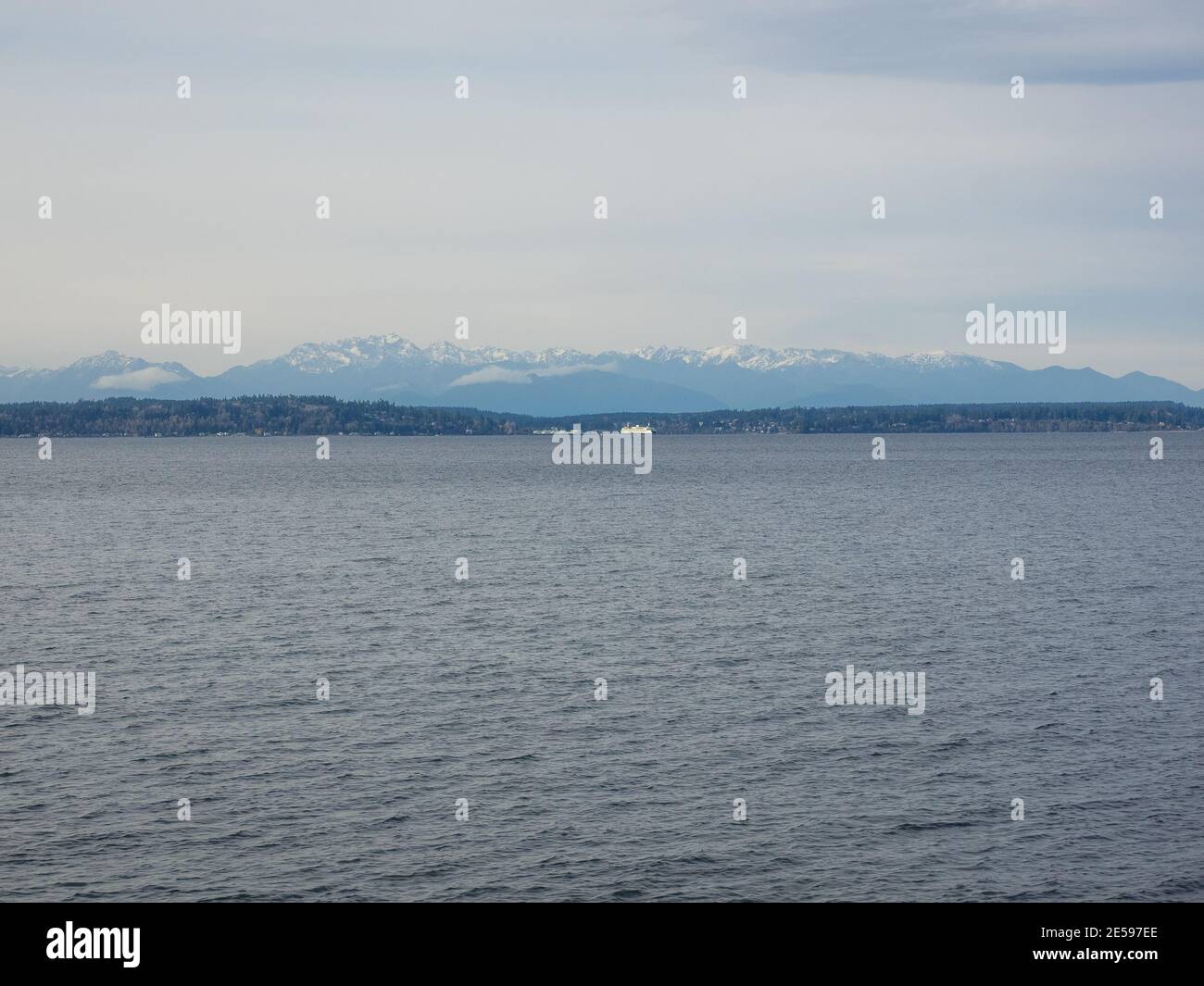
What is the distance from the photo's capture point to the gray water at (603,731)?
29.4 metres

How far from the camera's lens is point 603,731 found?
40.2 metres

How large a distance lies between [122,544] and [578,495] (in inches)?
3045

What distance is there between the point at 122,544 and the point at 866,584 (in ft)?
183

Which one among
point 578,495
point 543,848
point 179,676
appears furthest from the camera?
point 578,495

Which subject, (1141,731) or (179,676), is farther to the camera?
(179,676)

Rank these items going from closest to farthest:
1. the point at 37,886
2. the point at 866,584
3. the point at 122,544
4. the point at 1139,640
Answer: the point at 37,886 < the point at 1139,640 < the point at 866,584 < the point at 122,544

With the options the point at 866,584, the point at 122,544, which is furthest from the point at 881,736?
the point at 122,544

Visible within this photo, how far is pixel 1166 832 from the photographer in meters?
31.2

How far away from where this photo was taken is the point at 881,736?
39.7 meters

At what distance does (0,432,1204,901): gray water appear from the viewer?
29406 millimetres
